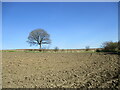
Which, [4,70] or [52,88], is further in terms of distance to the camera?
[4,70]

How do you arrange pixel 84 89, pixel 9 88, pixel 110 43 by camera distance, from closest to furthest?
pixel 84 89, pixel 9 88, pixel 110 43

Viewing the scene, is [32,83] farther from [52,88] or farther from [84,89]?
[84,89]

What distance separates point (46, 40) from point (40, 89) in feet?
59.5

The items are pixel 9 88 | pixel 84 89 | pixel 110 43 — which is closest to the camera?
pixel 84 89

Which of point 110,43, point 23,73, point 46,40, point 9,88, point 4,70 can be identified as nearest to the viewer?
point 9,88

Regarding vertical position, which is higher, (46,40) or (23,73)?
(46,40)

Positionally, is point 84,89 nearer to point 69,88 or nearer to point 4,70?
point 69,88

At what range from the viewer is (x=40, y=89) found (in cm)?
352

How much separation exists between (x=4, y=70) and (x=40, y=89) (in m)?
2.75

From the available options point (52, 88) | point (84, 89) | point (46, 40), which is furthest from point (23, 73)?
point (46, 40)

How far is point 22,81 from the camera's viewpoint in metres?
4.15

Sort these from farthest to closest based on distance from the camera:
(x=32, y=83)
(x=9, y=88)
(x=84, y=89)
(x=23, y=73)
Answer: (x=23, y=73), (x=32, y=83), (x=9, y=88), (x=84, y=89)

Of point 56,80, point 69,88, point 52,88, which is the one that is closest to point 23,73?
point 56,80

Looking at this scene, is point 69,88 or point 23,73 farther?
point 23,73
